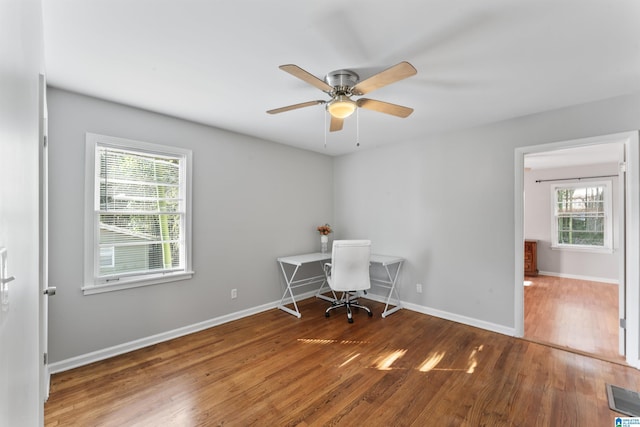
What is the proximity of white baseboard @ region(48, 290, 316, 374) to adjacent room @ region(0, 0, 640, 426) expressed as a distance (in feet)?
0.08

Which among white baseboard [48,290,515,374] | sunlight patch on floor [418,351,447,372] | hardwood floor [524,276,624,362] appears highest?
white baseboard [48,290,515,374]

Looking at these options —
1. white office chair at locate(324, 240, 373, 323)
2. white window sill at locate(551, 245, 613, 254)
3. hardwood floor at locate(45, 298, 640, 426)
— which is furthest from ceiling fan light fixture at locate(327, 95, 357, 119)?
white window sill at locate(551, 245, 613, 254)

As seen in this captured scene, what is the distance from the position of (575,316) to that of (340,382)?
3489mm

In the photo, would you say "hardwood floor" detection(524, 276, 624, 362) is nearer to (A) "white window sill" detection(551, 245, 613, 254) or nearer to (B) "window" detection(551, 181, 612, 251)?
(A) "white window sill" detection(551, 245, 613, 254)

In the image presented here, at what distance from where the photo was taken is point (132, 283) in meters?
2.87

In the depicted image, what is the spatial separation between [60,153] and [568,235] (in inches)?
327

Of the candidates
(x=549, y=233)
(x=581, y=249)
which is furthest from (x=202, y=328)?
(x=581, y=249)

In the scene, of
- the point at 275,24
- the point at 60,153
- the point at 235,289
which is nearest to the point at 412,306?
the point at 235,289

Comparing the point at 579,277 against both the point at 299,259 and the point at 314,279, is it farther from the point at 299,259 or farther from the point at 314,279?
the point at 299,259

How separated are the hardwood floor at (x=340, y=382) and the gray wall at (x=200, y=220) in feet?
1.06

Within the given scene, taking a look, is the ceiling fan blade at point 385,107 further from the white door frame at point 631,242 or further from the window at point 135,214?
the window at point 135,214

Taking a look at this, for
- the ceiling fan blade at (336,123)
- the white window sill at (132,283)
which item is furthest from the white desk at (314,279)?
the ceiling fan blade at (336,123)

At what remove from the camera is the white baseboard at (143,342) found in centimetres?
251

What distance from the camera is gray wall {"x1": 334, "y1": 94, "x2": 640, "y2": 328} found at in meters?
3.02
